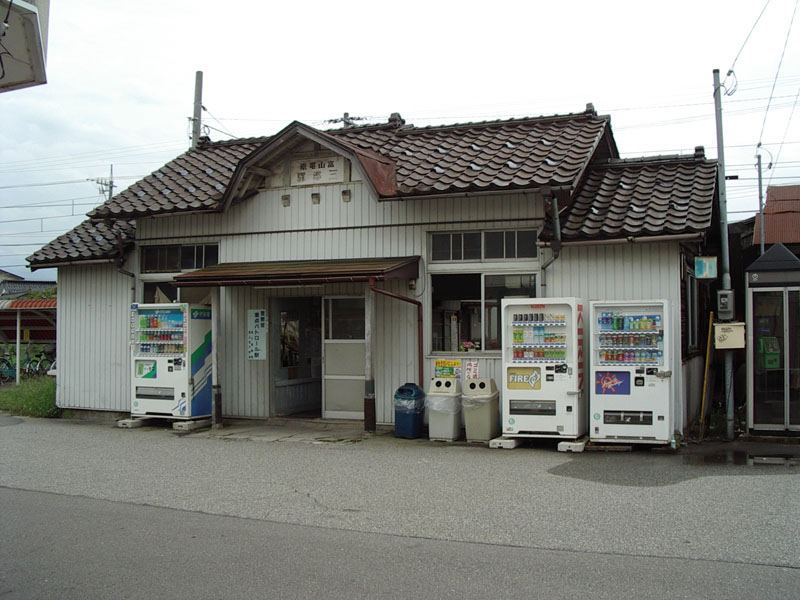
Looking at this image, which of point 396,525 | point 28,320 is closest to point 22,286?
point 28,320

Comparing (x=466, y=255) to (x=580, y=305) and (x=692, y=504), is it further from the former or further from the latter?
(x=692, y=504)

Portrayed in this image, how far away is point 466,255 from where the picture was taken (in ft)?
43.1

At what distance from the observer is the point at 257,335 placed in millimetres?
14508

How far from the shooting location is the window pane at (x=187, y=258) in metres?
15.3

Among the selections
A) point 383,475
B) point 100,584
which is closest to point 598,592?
point 100,584

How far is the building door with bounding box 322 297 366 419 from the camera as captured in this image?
14070 mm

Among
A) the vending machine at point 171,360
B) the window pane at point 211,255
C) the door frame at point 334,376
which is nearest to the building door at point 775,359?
the door frame at point 334,376

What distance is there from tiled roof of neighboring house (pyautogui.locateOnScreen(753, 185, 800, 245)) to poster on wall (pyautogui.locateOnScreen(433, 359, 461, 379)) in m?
15.1

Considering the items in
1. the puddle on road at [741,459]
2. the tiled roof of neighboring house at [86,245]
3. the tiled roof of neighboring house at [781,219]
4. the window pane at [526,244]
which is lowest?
the puddle on road at [741,459]

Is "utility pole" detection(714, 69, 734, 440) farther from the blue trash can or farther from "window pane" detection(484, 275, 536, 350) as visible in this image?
the blue trash can

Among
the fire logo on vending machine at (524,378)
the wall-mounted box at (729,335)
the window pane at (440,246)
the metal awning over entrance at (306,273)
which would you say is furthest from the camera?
the window pane at (440,246)

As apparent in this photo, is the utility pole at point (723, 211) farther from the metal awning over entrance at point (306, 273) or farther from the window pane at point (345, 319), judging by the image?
the window pane at point (345, 319)

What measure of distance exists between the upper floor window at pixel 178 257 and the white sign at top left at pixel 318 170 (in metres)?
2.31

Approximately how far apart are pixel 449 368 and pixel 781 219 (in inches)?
693
